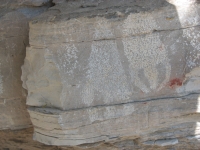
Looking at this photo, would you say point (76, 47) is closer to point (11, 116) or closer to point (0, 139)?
point (11, 116)

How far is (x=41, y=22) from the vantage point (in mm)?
1804

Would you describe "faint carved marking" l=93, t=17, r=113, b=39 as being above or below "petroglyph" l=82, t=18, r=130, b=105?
above

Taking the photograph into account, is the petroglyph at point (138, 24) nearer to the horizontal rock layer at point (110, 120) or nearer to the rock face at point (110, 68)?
the rock face at point (110, 68)

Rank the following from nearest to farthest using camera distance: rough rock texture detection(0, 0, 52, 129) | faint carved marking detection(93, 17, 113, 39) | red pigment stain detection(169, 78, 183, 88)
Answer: faint carved marking detection(93, 17, 113, 39)
red pigment stain detection(169, 78, 183, 88)
rough rock texture detection(0, 0, 52, 129)

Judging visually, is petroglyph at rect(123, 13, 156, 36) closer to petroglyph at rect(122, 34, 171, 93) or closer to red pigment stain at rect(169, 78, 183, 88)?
petroglyph at rect(122, 34, 171, 93)

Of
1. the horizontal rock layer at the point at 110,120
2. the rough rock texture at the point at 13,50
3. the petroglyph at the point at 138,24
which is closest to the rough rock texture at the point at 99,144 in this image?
the horizontal rock layer at the point at 110,120

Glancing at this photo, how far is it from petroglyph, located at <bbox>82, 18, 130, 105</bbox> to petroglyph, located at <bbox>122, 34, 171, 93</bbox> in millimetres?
76

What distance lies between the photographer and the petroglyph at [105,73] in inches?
71.5

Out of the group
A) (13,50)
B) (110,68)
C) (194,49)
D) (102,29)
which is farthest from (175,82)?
(13,50)

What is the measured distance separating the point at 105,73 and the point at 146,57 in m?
0.29

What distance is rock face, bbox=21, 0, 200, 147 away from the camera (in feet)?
5.90

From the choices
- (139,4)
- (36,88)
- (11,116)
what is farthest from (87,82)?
(11,116)

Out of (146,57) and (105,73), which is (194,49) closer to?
(146,57)

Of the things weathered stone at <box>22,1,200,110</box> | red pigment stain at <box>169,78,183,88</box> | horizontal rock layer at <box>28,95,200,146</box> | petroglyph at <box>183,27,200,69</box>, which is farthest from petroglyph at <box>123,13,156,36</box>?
horizontal rock layer at <box>28,95,200,146</box>
